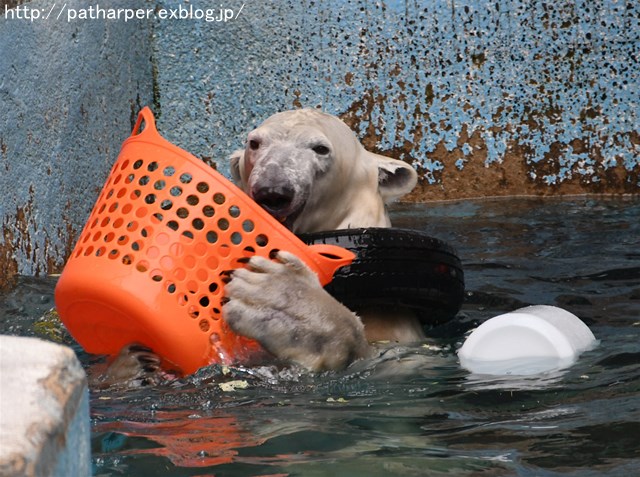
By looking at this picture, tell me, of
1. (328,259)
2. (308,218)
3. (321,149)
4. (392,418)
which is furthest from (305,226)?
(392,418)

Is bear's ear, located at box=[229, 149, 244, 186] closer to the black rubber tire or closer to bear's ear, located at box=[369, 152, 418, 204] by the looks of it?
bear's ear, located at box=[369, 152, 418, 204]

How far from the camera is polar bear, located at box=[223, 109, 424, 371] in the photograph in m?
2.51

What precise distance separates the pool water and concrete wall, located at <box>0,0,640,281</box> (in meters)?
2.85

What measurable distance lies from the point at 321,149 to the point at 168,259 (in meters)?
0.96

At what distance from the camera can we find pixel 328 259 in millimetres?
2623

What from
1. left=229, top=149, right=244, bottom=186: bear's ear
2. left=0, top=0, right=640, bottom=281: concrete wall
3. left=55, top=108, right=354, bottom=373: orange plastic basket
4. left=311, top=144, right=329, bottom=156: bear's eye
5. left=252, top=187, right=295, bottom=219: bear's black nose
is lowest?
left=55, top=108, right=354, bottom=373: orange plastic basket

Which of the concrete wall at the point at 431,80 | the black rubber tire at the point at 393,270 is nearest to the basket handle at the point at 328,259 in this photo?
the black rubber tire at the point at 393,270

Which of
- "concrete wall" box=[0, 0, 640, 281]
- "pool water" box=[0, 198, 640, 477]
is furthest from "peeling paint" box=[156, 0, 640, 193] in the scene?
"pool water" box=[0, 198, 640, 477]

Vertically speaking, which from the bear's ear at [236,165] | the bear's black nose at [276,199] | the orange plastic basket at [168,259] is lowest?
the orange plastic basket at [168,259]

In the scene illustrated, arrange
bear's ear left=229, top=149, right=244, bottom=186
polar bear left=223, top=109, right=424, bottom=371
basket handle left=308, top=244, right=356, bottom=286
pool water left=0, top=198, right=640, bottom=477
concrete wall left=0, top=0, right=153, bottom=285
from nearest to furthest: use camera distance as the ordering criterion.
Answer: pool water left=0, top=198, right=640, bottom=477
polar bear left=223, top=109, right=424, bottom=371
basket handle left=308, top=244, right=356, bottom=286
bear's ear left=229, top=149, right=244, bottom=186
concrete wall left=0, top=0, right=153, bottom=285

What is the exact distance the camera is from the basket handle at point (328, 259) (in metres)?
2.62

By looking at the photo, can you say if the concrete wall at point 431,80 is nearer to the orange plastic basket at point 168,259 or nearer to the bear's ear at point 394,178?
the bear's ear at point 394,178

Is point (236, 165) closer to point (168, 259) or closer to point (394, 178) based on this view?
point (394, 178)

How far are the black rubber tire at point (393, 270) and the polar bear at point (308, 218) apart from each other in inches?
3.2
